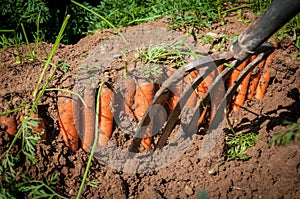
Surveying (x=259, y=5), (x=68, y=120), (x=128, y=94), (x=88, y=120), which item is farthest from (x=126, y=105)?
(x=259, y=5)

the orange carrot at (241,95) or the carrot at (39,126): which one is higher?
the orange carrot at (241,95)

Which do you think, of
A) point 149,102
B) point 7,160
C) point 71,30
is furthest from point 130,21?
point 7,160

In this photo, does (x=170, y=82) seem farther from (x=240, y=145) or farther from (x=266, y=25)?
(x=240, y=145)

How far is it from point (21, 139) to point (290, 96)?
5.34 ft

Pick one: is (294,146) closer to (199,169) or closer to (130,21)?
(199,169)

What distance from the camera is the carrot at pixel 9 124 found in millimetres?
1609

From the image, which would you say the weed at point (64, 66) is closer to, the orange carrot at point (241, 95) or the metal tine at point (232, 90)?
the metal tine at point (232, 90)

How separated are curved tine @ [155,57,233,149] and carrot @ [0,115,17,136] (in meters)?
0.85

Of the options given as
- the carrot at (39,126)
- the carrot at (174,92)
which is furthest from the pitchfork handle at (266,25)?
the carrot at (39,126)

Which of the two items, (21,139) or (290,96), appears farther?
(290,96)

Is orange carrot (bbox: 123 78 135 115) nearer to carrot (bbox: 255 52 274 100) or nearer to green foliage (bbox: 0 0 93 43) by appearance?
green foliage (bbox: 0 0 93 43)

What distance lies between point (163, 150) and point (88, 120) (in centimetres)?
53

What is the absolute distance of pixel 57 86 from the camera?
1760 mm

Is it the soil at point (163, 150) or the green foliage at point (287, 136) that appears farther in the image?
the soil at point (163, 150)
